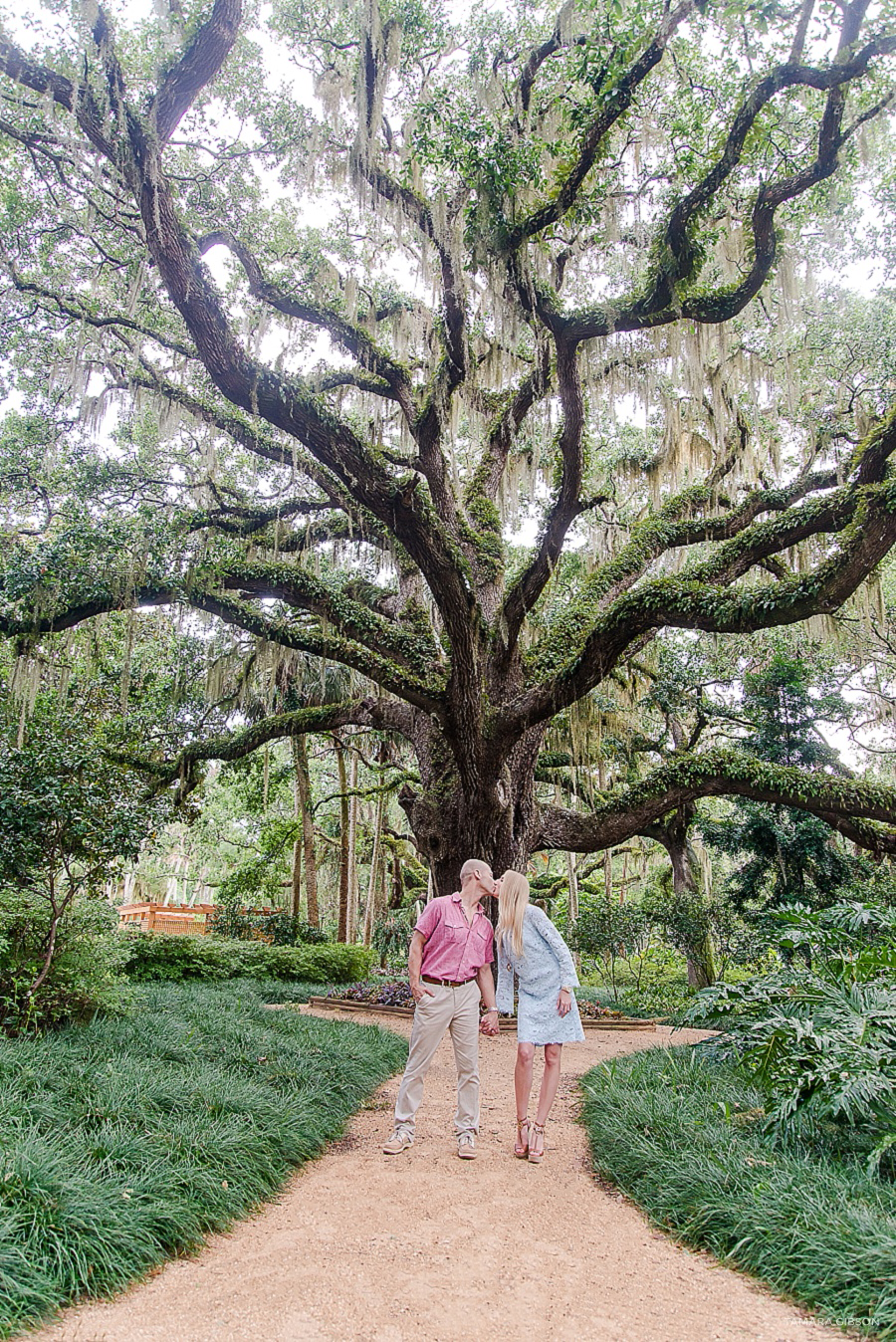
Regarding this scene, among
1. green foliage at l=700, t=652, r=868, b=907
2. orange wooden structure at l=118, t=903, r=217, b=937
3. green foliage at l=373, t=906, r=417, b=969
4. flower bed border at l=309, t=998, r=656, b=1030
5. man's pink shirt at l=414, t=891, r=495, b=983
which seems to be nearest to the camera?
man's pink shirt at l=414, t=891, r=495, b=983

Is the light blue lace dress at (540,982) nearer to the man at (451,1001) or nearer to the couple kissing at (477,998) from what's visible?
the couple kissing at (477,998)

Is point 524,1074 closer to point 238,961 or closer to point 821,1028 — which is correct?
point 821,1028

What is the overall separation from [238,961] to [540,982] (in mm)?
8849

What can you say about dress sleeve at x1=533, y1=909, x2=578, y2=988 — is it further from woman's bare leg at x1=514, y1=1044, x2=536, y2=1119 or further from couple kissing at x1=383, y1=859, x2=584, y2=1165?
woman's bare leg at x1=514, y1=1044, x2=536, y2=1119

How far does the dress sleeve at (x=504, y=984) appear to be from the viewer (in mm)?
3816

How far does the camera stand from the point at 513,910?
379 cm

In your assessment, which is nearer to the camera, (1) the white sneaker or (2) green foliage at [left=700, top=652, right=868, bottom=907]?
(1) the white sneaker

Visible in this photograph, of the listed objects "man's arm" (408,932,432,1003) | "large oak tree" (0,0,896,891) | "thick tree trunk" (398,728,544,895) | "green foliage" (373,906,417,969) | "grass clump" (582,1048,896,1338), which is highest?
"large oak tree" (0,0,896,891)

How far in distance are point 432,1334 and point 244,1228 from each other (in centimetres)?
109

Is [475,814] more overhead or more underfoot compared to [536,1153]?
more overhead

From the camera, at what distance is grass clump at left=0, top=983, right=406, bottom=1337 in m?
2.20

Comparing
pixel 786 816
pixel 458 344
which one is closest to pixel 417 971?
pixel 458 344

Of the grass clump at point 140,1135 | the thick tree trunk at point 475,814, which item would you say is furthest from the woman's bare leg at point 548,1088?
the thick tree trunk at point 475,814

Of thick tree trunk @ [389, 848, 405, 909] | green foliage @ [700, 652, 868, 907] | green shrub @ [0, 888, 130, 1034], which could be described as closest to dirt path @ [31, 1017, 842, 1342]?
green shrub @ [0, 888, 130, 1034]
